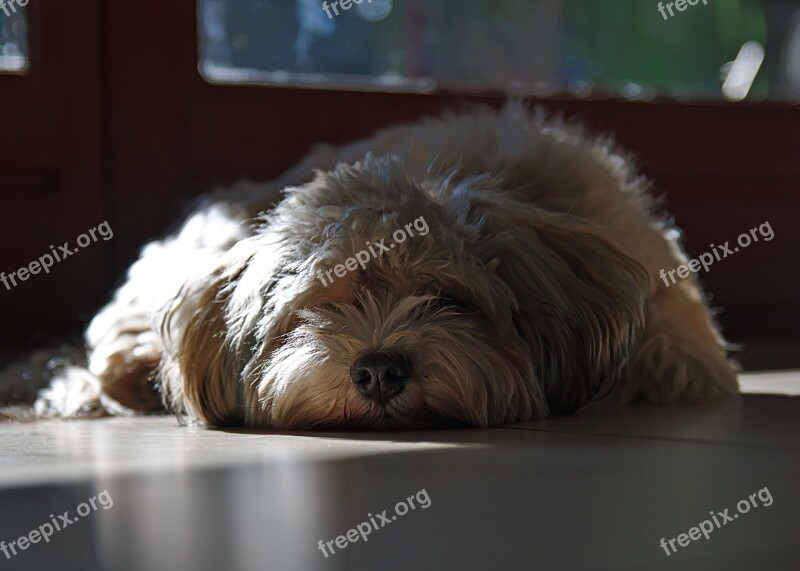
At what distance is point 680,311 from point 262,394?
1217 mm

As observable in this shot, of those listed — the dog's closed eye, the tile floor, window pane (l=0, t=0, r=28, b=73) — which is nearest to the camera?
the tile floor

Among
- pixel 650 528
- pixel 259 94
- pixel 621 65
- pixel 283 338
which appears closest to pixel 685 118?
pixel 621 65

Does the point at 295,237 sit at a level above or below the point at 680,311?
above

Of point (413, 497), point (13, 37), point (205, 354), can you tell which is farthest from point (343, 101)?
point (413, 497)

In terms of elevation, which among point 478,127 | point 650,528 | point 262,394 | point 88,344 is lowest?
point 88,344

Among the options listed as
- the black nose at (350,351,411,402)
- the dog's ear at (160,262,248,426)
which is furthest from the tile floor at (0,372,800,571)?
the dog's ear at (160,262,248,426)

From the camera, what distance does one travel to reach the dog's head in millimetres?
2215

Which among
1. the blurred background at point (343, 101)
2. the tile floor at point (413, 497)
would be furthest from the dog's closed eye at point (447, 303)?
the blurred background at point (343, 101)

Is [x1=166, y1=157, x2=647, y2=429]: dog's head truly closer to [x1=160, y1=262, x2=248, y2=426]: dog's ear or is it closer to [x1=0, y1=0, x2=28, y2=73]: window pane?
[x1=160, y1=262, x2=248, y2=426]: dog's ear

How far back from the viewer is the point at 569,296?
2436mm

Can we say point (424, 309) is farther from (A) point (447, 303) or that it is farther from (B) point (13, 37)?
(B) point (13, 37)

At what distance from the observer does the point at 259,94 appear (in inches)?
158

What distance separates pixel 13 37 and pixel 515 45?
1918mm

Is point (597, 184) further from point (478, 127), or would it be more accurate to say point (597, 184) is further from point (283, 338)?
point (283, 338)
